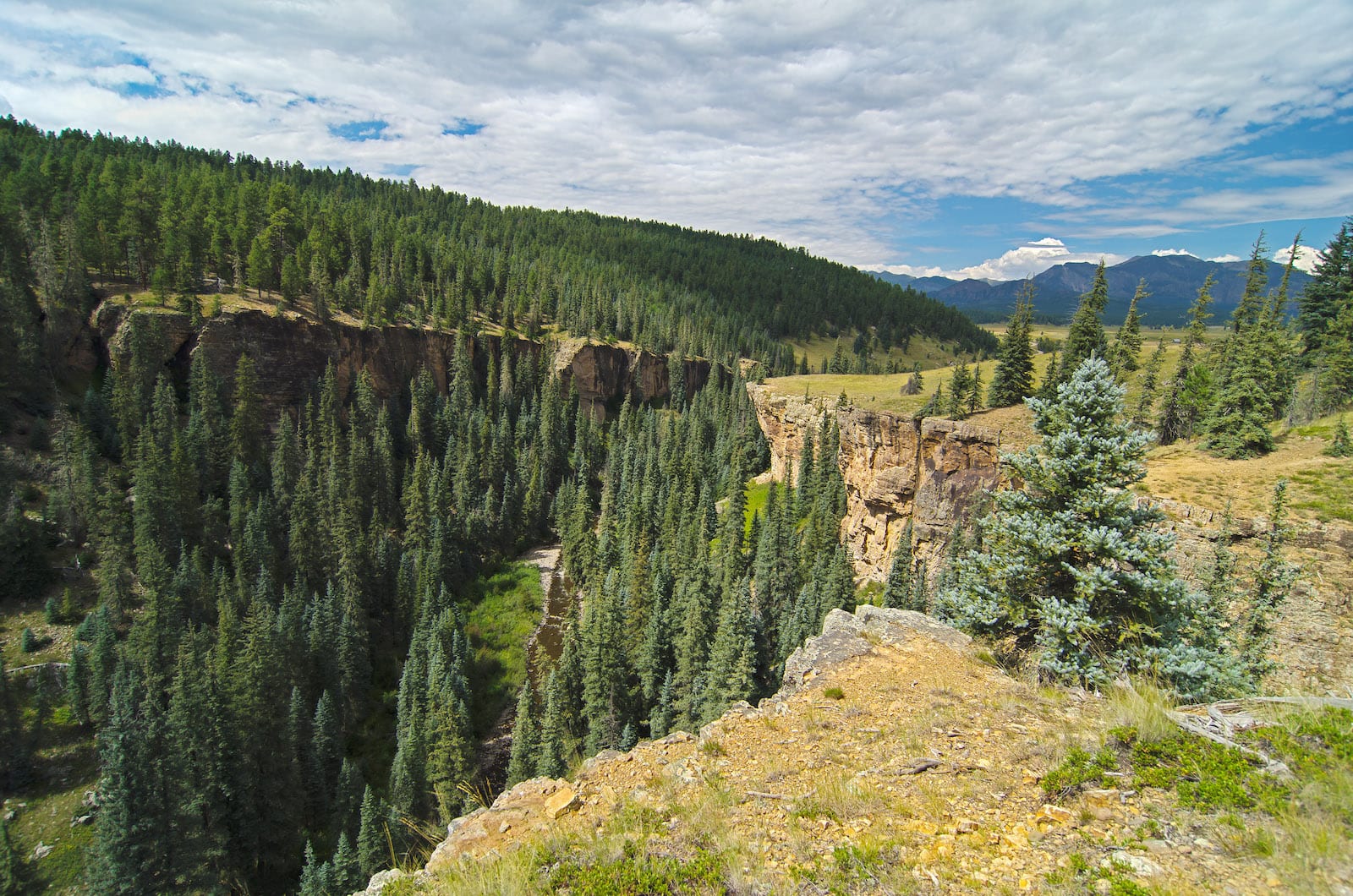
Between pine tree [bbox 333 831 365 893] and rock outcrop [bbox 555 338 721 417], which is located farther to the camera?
rock outcrop [bbox 555 338 721 417]

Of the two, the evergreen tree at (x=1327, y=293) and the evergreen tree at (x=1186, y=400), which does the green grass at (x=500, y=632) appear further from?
the evergreen tree at (x=1327, y=293)

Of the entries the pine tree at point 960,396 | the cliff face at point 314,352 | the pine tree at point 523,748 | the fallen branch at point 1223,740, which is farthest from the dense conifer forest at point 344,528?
the fallen branch at point 1223,740

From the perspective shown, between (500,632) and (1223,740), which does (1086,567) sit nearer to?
(1223,740)

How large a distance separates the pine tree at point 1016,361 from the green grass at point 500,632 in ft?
199

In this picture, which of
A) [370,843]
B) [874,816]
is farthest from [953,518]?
[874,816]

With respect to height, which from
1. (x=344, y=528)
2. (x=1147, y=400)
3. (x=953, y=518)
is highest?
(x=1147, y=400)

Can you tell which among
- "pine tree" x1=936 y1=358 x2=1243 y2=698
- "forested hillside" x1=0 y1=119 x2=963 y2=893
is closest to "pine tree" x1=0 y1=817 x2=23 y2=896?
"forested hillside" x1=0 y1=119 x2=963 y2=893

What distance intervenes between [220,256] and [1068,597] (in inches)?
4835

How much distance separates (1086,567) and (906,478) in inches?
2191

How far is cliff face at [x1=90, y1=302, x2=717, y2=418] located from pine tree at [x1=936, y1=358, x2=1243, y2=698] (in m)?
102

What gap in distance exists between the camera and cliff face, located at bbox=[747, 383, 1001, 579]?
61.1m

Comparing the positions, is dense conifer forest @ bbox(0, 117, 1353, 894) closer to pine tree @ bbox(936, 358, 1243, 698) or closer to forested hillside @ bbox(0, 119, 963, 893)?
forested hillside @ bbox(0, 119, 963, 893)

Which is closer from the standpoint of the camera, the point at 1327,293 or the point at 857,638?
the point at 857,638

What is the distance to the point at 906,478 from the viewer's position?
Answer: 68.4m
